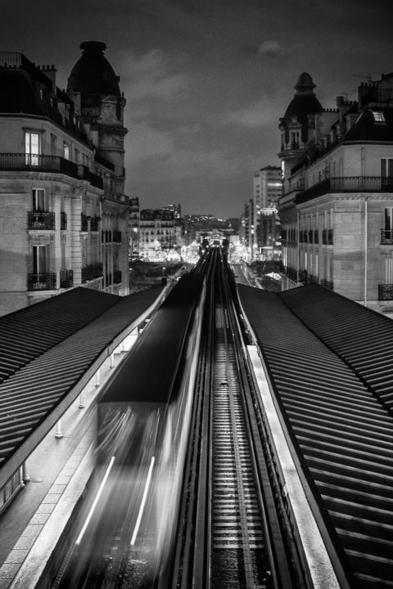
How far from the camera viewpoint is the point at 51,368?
19719 millimetres

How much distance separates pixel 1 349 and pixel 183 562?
42.1 ft

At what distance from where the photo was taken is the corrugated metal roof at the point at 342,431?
9.09 metres

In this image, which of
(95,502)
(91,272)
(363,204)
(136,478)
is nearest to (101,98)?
(91,272)

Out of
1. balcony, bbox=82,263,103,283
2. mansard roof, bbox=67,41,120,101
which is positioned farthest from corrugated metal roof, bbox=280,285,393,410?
mansard roof, bbox=67,41,120,101

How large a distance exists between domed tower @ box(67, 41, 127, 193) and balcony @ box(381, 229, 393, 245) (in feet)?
101

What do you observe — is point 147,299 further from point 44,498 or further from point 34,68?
point 44,498

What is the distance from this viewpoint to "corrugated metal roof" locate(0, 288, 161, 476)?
14.0m

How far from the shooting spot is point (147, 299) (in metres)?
41.4

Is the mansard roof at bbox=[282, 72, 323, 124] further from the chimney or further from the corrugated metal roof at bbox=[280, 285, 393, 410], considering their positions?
the corrugated metal roof at bbox=[280, 285, 393, 410]

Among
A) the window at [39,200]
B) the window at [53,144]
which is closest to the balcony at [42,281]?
the window at [39,200]

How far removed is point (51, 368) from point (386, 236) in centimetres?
2463

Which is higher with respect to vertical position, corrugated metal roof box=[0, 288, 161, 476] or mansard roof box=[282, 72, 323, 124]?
mansard roof box=[282, 72, 323, 124]

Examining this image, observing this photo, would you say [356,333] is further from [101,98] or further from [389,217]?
[101,98]

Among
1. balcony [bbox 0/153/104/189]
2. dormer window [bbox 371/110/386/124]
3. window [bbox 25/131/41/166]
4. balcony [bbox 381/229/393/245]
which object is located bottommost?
balcony [bbox 381/229/393/245]
